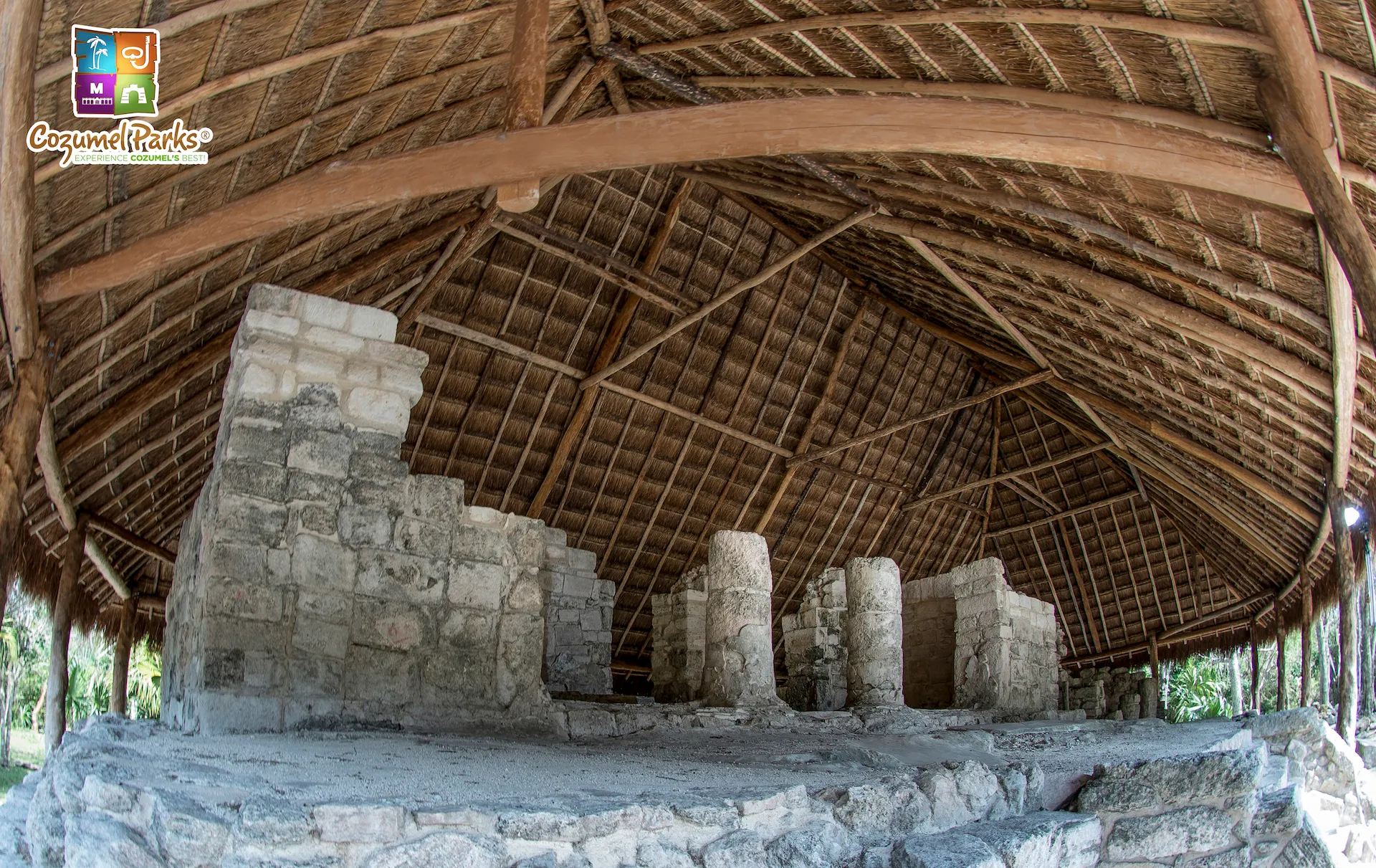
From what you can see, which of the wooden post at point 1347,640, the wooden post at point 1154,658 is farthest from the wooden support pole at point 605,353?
the wooden post at point 1154,658

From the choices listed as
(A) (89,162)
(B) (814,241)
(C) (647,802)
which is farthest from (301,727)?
(B) (814,241)

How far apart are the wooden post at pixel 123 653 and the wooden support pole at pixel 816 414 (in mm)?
7562

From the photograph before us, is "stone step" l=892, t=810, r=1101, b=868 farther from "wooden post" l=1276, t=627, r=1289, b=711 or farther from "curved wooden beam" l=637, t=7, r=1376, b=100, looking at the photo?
"wooden post" l=1276, t=627, r=1289, b=711

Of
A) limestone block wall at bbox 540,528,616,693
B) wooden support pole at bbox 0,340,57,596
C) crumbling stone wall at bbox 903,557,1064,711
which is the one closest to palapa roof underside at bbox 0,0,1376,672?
wooden support pole at bbox 0,340,57,596

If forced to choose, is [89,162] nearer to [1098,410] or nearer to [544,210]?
[544,210]

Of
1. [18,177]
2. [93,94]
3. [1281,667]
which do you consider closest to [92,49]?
[93,94]

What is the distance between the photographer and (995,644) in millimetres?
10562

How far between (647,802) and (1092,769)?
258 centimetres

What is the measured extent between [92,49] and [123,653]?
8422mm

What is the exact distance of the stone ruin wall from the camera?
204 inches

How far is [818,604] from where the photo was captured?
11.1 m

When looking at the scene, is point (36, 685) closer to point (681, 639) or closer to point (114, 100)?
point (681, 639)

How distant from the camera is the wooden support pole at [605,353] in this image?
1192 cm

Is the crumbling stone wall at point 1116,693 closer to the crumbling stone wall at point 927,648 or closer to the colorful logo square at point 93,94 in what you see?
the crumbling stone wall at point 927,648
